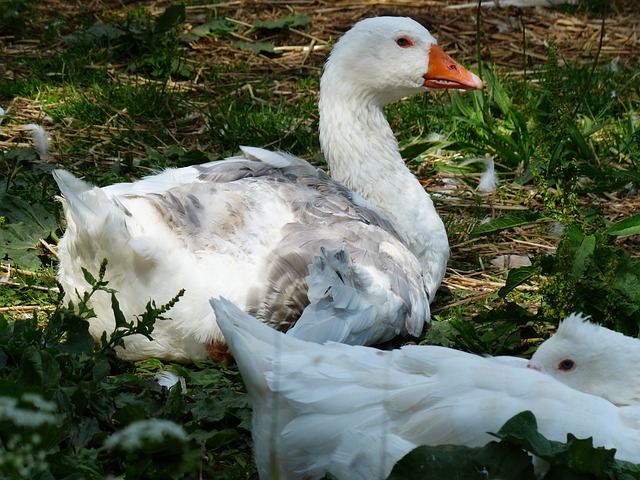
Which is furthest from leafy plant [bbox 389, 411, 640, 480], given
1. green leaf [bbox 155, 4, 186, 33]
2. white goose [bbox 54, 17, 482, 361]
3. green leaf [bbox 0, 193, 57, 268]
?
green leaf [bbox 155, 4, 186, 33]

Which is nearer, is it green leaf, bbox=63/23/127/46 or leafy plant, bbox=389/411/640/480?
leafy plant, bbox=389/411/640/480

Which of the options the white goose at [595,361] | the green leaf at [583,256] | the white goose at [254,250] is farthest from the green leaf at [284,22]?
the white goose at [595,361]

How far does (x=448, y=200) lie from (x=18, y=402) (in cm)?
326

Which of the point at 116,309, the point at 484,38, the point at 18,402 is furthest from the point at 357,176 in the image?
the point at 484,38

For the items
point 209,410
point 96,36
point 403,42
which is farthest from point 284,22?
point 209,410

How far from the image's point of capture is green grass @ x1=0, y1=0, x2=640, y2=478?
9.94 feet

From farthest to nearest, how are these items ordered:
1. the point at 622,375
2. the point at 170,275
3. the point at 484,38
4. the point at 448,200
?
the point at 484,38
the point at 448,200
the point at 170,275
the point at 622,375

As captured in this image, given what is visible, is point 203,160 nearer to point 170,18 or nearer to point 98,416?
point 170,18

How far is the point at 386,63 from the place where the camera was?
491 cm

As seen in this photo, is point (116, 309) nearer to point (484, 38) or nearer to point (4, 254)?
point (4, 254)

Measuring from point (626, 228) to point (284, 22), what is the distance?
4.04 meters

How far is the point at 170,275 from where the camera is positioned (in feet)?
12.2

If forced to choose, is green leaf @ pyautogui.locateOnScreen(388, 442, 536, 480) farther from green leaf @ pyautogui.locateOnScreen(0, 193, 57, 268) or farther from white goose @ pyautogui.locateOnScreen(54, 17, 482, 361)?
green leaf @ pyautogui.locateOnScreen(0, 193, 57, 268)

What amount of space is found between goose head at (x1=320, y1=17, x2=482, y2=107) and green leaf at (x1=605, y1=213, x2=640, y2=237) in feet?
4.22
